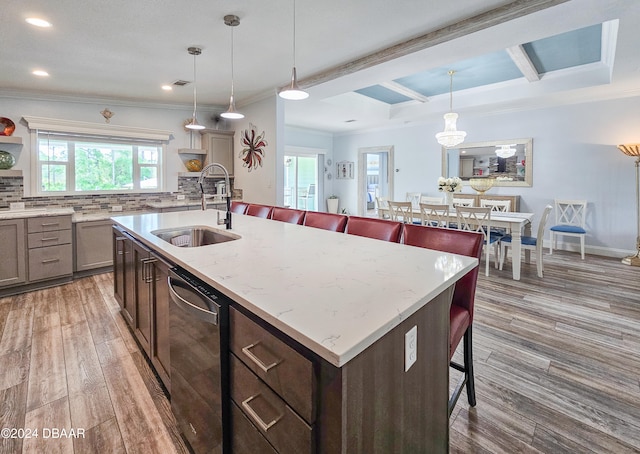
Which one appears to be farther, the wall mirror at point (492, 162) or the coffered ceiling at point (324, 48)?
the wall mirror at point (492, 162)

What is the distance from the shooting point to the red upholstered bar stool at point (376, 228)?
2045 millimetres

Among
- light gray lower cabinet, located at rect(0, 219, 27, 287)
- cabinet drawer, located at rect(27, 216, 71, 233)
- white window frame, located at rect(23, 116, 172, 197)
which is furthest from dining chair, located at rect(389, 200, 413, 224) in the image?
light gray lower cabinet, located at rect(0, 219, 27, 287)

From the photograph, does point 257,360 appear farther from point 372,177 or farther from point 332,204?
point 372,177

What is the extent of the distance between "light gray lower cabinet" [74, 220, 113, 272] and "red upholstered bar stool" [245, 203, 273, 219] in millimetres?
2246

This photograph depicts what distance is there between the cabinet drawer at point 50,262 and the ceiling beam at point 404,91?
5.06 m

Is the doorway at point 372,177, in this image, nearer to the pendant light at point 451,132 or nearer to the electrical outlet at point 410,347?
the pendant light at point 451,132

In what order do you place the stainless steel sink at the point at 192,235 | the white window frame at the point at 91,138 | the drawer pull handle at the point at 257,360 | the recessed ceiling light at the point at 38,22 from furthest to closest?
1. the white window frame at the point at 91,138
2. the recessed ceiling light at the point at 38,22
3. the stainless steel sink at the point at 192,235
4. the drawer pull handle at the point at 257,360

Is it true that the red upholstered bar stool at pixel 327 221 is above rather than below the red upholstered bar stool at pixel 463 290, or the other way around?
above

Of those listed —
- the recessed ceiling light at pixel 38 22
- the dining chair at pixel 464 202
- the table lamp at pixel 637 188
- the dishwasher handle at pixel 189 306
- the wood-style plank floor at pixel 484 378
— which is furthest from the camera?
the dining chair at pixel 464 202

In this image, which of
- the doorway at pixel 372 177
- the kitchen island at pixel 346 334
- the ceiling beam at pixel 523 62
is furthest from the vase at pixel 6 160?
the doorway at pixel 372 177

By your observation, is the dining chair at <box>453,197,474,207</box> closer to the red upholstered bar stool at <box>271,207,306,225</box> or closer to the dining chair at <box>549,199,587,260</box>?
the dining chair at <box>549,199,587,260</box>

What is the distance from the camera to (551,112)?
18.4ft

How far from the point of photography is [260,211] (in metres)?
3.39

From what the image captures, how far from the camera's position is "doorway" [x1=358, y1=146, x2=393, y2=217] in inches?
314
